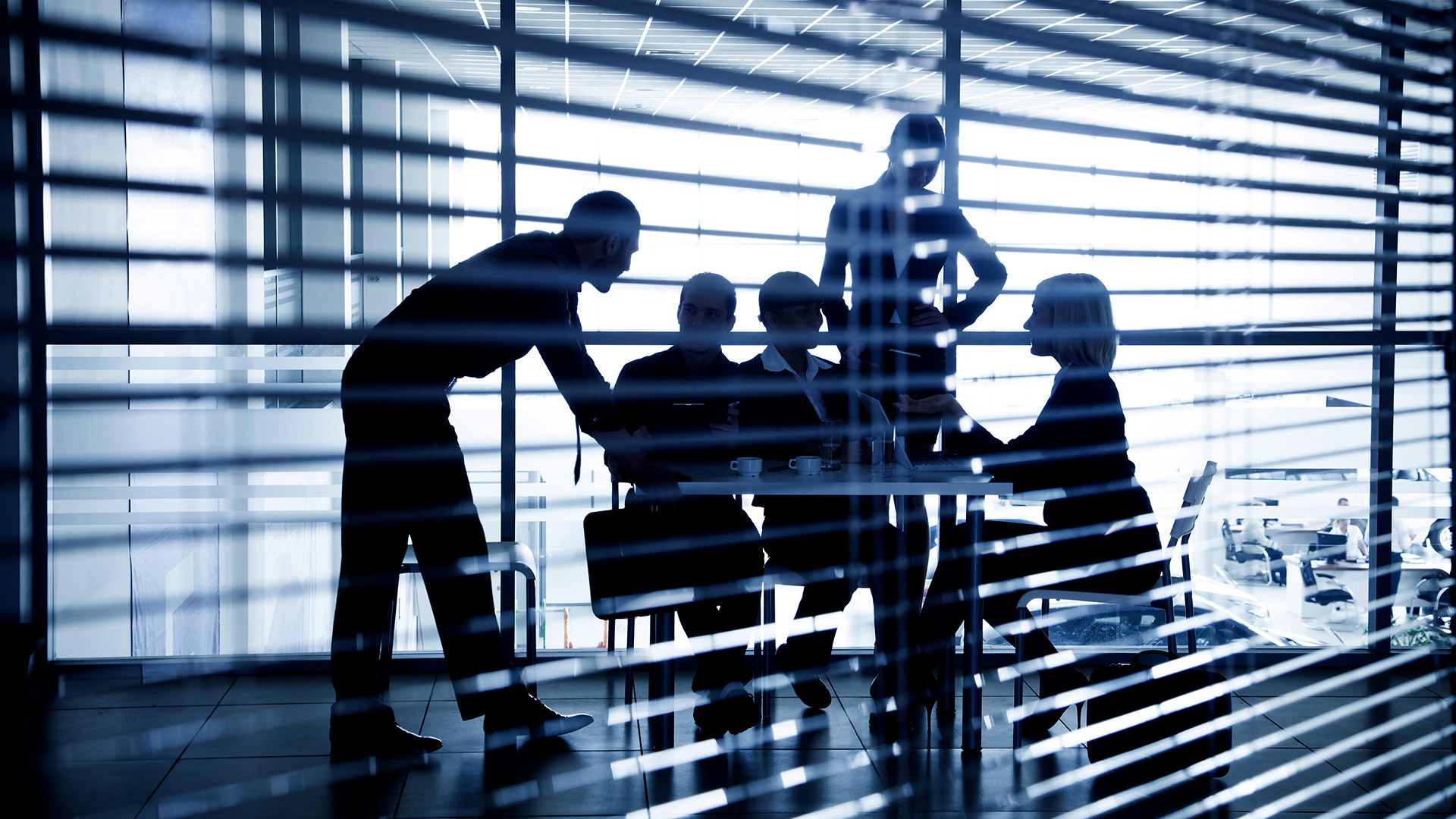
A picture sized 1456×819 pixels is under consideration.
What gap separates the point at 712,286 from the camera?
9.53 feet

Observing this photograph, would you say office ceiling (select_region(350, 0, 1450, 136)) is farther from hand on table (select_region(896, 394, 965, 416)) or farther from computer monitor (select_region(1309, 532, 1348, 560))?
computer monitor (select_region(1309, 532, 1348, 560))

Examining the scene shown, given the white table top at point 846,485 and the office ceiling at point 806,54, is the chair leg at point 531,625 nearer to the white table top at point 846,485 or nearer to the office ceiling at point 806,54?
the white table top at point 846,485

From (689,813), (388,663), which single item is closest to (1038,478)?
(689,813)

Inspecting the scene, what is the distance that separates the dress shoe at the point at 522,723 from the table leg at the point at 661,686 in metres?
0.20

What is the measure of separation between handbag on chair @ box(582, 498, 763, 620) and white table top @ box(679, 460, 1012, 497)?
12 cm

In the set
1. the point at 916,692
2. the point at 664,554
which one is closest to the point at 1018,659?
the point at 916,692

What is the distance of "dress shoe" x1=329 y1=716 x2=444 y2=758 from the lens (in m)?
2.39

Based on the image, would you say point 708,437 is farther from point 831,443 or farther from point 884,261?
point 884,261

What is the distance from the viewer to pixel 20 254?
2.72m

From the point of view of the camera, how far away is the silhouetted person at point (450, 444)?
89.2 inches

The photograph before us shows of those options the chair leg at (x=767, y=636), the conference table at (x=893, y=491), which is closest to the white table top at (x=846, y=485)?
the conference table at (x=893, y=491)

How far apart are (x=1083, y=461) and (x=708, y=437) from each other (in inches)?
38.2

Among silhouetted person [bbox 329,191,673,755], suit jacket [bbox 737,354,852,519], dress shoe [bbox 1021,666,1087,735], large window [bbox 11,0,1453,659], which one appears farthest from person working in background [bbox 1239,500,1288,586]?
silhouetted person [bbox 329,191,673,755]

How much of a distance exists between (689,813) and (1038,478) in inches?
45.8
